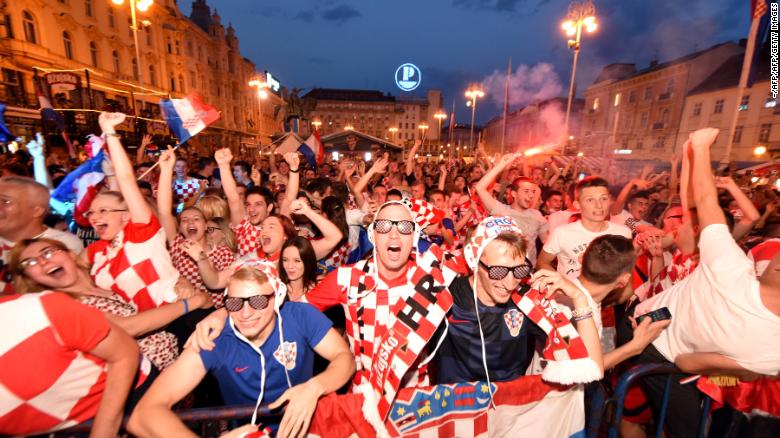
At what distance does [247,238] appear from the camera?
4250 millimetres

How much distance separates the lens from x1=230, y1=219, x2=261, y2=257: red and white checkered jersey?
13.7ft

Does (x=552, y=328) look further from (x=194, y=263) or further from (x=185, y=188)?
(x=185, y=188)

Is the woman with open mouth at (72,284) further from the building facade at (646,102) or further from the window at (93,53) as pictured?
the building facade at (646,102)

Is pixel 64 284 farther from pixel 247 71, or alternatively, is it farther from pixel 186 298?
pixel 247 71

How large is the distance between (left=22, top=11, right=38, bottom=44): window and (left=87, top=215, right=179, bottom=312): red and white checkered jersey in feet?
89.2

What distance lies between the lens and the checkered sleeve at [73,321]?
161 cm

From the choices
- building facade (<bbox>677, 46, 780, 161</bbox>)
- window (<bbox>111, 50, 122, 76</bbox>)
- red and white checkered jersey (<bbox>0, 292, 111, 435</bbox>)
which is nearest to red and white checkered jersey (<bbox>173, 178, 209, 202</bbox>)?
red and white checkered jersey (<bbox>0, 292, 111, 435</bbox>)

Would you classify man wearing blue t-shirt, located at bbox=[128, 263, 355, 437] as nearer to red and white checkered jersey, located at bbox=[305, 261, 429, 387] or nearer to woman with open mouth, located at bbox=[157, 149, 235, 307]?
red and white checkered jersey, located at bbox=[305, 261, 429, 387]

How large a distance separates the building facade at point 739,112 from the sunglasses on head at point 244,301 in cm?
3197

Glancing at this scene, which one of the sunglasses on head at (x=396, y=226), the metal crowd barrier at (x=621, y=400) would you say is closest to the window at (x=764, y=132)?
the metal crowd barrier at (x=621, y=400)

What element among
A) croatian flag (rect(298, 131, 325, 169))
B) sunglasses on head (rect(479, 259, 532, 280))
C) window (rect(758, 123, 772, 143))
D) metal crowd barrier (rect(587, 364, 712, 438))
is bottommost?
metal crowd barrier (rect(587, 364, 712, 438))

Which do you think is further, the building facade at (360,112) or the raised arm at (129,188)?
the building facade at (360,112)

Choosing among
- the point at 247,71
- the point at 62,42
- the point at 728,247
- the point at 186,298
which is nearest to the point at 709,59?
the point at 728,247

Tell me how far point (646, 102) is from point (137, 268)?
53.1 m
